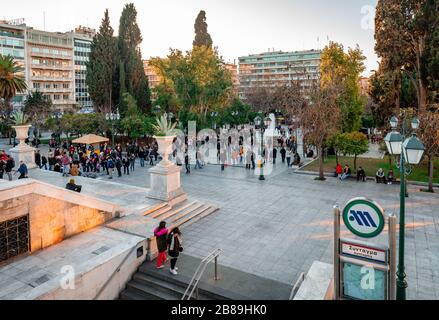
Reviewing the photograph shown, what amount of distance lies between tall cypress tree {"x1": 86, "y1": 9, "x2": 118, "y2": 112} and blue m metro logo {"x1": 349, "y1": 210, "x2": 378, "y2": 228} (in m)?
38.6

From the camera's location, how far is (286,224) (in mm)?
12922

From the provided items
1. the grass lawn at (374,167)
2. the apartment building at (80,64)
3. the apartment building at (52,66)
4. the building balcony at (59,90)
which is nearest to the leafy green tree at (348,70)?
the grass lawn at (374,167)

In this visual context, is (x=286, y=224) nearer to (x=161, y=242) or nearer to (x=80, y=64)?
(x=161, y=242)

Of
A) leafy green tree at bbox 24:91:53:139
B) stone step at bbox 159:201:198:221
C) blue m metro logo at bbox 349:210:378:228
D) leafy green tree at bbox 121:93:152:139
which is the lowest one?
stone step at bbox 159:201:198:221

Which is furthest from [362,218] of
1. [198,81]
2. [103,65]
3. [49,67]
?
[49,67]

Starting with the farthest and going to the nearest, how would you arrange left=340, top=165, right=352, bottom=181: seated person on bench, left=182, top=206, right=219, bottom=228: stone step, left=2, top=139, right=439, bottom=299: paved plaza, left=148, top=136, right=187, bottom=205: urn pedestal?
left=340, top=165, right=352, bottom=181: seated person on bench < left=148, top=136, right=187, bottom=205: urn pedestal < left=182, top=206, right=219, bottom=228: stone step < left=2, top=139, right=439, bottom=299: paved plaza

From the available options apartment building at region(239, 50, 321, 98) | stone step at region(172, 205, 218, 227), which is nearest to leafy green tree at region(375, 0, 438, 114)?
stone step at region(172, 205, 218, 227)

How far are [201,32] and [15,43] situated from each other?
35.1 m

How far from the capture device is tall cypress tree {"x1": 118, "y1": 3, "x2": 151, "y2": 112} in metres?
41.0

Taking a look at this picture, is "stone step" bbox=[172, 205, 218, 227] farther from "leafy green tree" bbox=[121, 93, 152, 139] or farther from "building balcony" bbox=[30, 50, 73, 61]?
"building balcony" bbox=[30, 50, 73, 61]

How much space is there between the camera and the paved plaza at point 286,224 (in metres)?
9.56

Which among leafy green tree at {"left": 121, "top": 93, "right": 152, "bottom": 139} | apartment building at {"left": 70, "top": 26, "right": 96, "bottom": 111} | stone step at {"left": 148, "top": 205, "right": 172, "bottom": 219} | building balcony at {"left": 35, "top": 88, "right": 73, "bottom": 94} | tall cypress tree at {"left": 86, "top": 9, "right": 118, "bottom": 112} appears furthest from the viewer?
apartment building at {"left": 70, "top": 26, "right": 96, "bottom": 111}

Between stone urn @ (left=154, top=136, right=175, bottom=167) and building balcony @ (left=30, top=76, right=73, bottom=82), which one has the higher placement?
building balcony @ (left=30, top=76, right=73, bottom=82)

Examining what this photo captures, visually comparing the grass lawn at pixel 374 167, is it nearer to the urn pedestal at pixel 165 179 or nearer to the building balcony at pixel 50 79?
the urn pedestal at pixel 165 179
